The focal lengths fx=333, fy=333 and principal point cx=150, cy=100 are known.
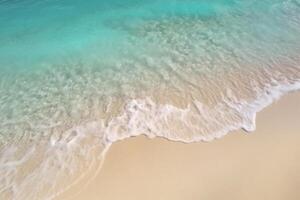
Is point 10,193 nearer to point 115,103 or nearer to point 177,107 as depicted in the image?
point 115,103

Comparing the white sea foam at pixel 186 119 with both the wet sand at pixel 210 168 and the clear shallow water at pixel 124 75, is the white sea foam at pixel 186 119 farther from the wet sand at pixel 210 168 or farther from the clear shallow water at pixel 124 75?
the wet sand at pixel 210 168

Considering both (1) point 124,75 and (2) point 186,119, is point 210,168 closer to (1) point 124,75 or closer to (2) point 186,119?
(2) point 186,119

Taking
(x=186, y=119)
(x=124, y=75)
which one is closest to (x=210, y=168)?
(x=186, y=119)

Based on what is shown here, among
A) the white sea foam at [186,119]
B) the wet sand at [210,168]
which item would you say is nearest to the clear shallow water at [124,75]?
the white sea foam at [186,119]

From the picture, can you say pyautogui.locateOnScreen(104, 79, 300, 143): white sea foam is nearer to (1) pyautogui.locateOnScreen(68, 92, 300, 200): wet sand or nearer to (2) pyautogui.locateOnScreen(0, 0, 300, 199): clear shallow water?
(2) pyautogui.locateOnScreen(0, 0, 300, 199): clear shallow water

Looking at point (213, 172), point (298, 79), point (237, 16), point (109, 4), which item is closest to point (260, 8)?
point (237, 16)

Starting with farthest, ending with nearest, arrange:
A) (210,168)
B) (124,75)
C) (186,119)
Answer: (124,75)
(186,119)
(210,168)
